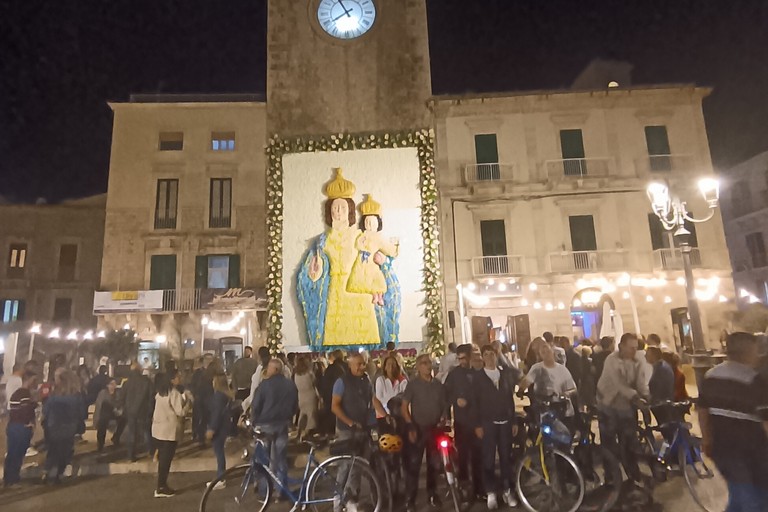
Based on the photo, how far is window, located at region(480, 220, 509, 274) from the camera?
962cm

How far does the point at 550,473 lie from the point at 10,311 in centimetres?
1820

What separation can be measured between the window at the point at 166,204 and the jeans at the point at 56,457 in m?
7.50

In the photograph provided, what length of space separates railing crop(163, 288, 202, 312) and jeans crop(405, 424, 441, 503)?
9.24 metres

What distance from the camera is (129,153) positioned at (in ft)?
40.2

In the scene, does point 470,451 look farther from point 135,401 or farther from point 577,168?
point 577,168

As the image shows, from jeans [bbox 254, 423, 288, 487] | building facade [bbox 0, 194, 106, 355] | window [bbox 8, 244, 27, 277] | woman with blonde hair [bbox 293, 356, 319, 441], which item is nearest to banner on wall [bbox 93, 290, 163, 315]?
building facade [bbox 0, 194, 106, 355]

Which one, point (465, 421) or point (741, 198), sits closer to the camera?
point (465, 421)

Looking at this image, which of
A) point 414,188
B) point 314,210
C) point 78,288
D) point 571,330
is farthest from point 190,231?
point 571,330

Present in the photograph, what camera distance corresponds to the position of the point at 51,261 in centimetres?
1633

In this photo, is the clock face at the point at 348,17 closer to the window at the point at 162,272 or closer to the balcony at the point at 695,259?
the window at the point at 162,272

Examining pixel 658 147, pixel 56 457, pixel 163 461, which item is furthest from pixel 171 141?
pixel 658 147

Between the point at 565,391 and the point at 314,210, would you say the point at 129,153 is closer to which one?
the point at 314,210

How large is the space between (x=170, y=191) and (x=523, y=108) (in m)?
9.00

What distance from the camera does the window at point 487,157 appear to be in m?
9.81
